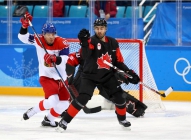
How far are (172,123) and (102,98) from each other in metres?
1.54

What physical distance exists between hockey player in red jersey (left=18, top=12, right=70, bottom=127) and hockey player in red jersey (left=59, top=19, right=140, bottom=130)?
0.32 metres

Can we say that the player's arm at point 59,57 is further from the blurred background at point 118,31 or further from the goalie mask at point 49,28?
the blurred background at point 118,31

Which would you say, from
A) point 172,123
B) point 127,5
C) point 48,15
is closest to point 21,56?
point 48,15

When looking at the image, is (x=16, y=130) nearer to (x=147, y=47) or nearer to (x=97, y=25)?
(x=97, y=25)

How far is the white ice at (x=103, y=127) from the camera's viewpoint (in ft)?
18.4

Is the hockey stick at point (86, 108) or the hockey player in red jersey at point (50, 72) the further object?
the hockey stick at point (86, 108)

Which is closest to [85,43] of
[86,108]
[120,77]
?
[120,77]

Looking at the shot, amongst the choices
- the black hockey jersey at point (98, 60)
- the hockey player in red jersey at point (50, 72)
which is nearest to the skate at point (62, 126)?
the hockey player in red jersey at point (50, 72)

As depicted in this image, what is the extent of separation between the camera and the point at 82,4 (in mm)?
9984

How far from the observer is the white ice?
18.4ft

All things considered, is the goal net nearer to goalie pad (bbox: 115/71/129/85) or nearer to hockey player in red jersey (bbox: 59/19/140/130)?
goalie pad (bbox: 115/71/129/85)

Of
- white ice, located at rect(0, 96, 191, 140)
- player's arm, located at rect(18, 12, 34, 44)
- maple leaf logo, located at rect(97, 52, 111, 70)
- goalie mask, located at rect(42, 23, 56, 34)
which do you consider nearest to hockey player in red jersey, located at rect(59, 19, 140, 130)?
maple leaf logo, located at rect(97, 52, 111, 70)

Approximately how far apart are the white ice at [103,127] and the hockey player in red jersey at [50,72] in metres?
0.19

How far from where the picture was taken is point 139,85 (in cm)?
814
